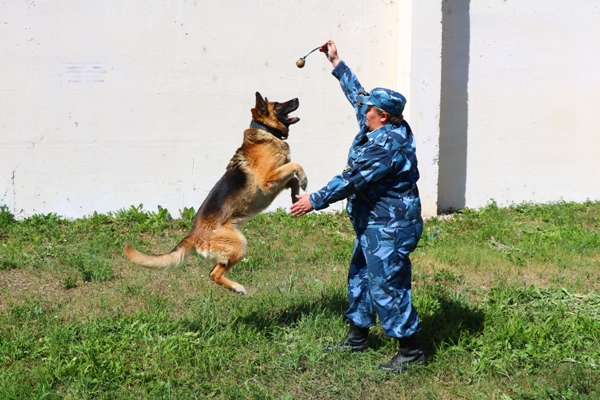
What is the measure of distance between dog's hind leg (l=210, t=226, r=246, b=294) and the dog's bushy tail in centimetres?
21

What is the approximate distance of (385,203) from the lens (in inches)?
163

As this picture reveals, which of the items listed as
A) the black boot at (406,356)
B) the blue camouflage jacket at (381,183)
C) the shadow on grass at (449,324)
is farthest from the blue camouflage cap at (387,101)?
the shadow on grass at (449,324)

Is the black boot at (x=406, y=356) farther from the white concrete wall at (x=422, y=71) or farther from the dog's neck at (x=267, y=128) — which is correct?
the white concrete wall at (x=422, y=71)

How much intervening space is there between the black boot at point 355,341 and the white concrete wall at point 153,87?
4.17 meters

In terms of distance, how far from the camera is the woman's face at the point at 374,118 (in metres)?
4.18

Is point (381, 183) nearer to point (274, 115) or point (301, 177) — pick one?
point (301, 177)

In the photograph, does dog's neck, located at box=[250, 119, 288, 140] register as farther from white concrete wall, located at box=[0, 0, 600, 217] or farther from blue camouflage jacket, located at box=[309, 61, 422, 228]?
white concrete wall, located at box=[0, 0, 600, 217]

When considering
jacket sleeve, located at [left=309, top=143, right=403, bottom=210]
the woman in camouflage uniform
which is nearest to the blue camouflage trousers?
the woman in camouflage uniform

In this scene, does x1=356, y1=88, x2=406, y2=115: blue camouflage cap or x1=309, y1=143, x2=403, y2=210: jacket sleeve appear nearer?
x1=309, y1=143, x2=403, y2=210: jacket sleeve

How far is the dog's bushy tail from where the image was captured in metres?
4.53

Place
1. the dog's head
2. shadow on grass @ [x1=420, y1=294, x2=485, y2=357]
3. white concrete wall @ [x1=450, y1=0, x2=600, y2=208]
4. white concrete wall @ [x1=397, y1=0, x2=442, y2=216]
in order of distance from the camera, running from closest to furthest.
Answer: shadow on grass @ [x1=420, y1=294, x2=485, y2=357]
the dog's head
white concrete wall @ [x1=397, y1=0, x2=442, y2=216]
white concrete wall @ [x1=450, y1=0, x2=600, y2=208]

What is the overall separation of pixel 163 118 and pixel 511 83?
17.5 ft

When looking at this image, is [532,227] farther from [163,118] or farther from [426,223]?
[163,118]

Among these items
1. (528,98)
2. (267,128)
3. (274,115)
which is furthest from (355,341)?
(528,98)
